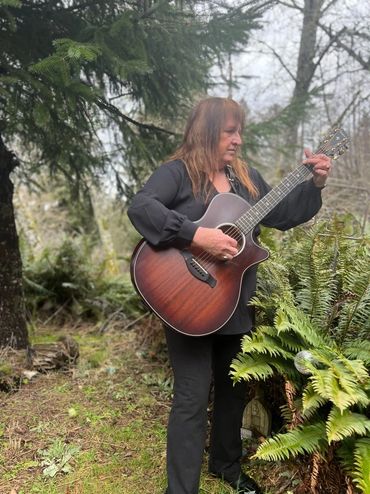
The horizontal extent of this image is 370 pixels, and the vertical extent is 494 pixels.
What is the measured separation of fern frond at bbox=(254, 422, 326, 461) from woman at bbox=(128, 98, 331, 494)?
374 mm

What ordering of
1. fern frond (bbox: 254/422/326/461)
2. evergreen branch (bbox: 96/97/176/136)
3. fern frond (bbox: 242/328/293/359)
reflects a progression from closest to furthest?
1. fern frond (bbox: 254/422/326/461)
2. fern frond (bbox: 242/328/293/359)
3. evergreen branch (bbox: 96/97/176/136)

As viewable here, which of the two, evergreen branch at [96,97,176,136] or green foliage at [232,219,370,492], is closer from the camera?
green foliage at [232,219,370,492]

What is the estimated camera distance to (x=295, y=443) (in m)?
2.08

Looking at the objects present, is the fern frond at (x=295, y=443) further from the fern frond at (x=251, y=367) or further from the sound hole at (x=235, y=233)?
the sound hole at (x=235, y=233)

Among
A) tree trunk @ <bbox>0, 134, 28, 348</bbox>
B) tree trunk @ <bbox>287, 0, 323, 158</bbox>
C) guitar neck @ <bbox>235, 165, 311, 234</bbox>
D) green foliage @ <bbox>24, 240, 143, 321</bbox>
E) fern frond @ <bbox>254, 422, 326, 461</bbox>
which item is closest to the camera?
fern frond @ <bbox>254, 422, 326, 461</bbox>

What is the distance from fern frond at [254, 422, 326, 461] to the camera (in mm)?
2057

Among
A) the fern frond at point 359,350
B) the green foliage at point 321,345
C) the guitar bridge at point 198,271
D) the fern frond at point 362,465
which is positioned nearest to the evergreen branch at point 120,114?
the guitar bridge at point 198,271

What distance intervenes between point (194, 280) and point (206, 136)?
0.80 meters

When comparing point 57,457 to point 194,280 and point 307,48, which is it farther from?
point 307,48

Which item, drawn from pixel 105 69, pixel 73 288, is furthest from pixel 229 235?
pixel 73 288

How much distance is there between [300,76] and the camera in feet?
26.2

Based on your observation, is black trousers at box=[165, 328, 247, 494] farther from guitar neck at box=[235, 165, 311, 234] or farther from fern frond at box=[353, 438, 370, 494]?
fern frond at box=[353, 438, 370, 494]

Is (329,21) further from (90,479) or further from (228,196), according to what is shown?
(90,479)

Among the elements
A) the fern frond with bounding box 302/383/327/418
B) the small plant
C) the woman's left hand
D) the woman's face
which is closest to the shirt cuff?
the woman's face
